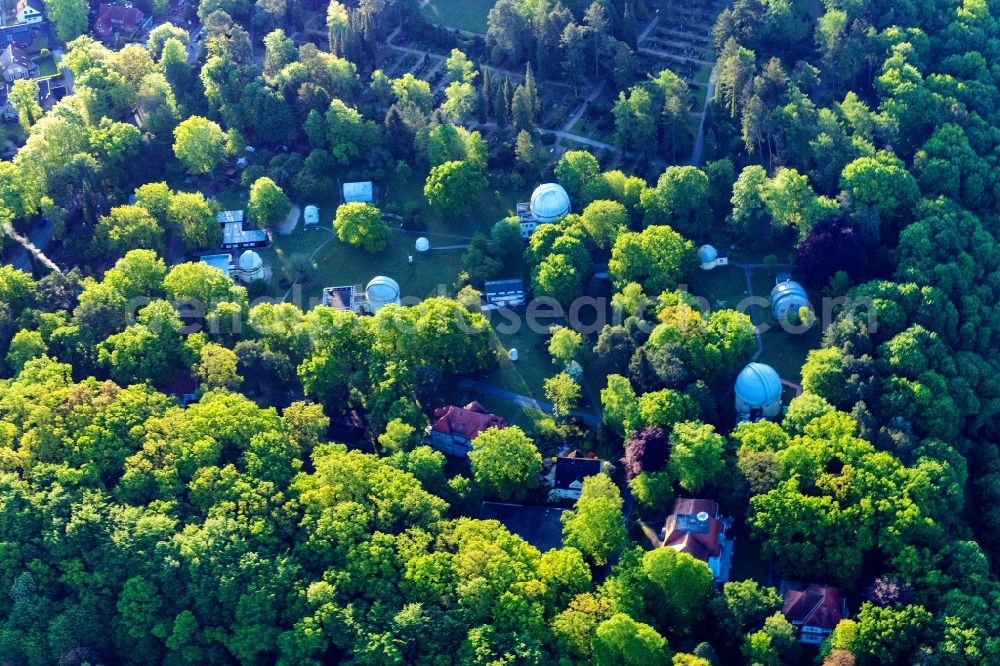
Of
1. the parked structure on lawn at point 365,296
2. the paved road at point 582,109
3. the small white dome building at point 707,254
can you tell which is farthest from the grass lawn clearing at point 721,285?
the parked structure on lawn at point 365,296

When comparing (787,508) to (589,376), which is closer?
(787,508)

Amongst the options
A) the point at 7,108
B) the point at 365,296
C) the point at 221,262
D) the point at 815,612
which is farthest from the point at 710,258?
the point at 7,108

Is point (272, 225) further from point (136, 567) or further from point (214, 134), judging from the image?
point (136, 567)

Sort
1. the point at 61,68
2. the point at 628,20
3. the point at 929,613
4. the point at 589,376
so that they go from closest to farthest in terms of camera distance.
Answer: the point at 929,613 < the point at 589,376 < the point at 628,20 < the point at 61,68

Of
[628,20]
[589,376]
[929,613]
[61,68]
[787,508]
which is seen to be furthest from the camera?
[61,68]

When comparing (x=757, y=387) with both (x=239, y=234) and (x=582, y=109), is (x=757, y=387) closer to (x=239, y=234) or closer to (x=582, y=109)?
(x=582, y=109)

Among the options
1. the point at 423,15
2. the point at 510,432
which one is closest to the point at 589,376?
the point at 510,432
